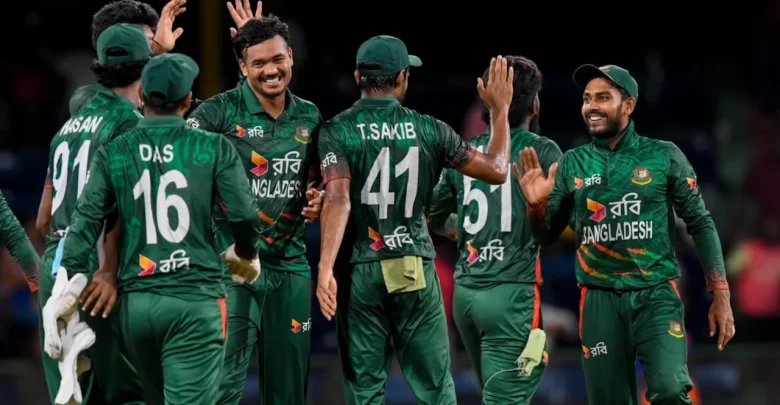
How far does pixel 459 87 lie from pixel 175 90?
8.42 meters

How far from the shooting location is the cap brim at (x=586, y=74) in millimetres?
7570

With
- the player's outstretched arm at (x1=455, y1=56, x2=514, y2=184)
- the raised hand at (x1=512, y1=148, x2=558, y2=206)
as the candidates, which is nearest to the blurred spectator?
the raised hand at (x1=512, y1=148, x2=558, y2=206)

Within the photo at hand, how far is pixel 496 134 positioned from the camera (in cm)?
711

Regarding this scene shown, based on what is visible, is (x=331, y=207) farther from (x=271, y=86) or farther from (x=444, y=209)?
(x=444, y=209)

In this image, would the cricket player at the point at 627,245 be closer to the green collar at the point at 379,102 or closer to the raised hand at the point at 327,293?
the green collar at the point at 379,102

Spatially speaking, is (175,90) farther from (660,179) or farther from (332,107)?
(332,107)

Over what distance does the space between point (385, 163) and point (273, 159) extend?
60cm

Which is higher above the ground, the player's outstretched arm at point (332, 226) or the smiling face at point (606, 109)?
the smiling face at point (606, 109)

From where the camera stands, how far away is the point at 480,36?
603 inches

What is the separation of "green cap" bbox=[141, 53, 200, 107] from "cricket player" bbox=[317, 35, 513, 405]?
1.02 meters

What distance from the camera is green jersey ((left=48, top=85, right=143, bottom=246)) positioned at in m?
6.59

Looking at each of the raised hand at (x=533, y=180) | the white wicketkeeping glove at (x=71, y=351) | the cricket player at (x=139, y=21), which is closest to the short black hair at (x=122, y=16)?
the cricket player at (x=139, y=21)

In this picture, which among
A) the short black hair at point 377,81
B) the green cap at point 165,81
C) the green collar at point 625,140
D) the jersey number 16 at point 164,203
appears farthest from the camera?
the green collar at point 625,140

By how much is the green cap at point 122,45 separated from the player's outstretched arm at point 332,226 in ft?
3.85
